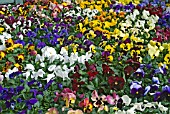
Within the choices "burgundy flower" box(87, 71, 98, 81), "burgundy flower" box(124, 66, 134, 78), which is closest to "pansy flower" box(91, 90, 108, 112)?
"burgundy flower" box(87, 71, 98, 81)

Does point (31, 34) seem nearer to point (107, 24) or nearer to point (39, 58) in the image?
point (39, 58)

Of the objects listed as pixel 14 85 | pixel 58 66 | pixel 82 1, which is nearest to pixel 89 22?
pixel 82 1

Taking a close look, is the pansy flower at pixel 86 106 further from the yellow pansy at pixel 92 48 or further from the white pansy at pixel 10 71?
the yellow pansy at pixel 92 48

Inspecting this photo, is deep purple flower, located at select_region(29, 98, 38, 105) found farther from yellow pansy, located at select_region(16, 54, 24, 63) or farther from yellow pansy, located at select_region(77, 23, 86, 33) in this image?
yellow pansy, located at select_region(77, 23, 86, 33)

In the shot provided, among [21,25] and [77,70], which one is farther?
[21,25]

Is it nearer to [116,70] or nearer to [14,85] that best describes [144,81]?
[116,70]

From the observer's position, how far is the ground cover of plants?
3.05 m

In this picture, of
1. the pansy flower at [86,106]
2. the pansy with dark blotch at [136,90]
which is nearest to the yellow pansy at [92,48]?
the pansy with dark blotch at [136,90]

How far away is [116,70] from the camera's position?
3.54m

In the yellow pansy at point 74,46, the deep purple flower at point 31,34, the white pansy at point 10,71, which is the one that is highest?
the deep purple flower at point 31,34

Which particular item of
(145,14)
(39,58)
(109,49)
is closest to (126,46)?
(109,49)

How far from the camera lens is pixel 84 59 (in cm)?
372

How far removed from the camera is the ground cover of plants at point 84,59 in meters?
3.05

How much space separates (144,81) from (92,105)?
1.78 ft
